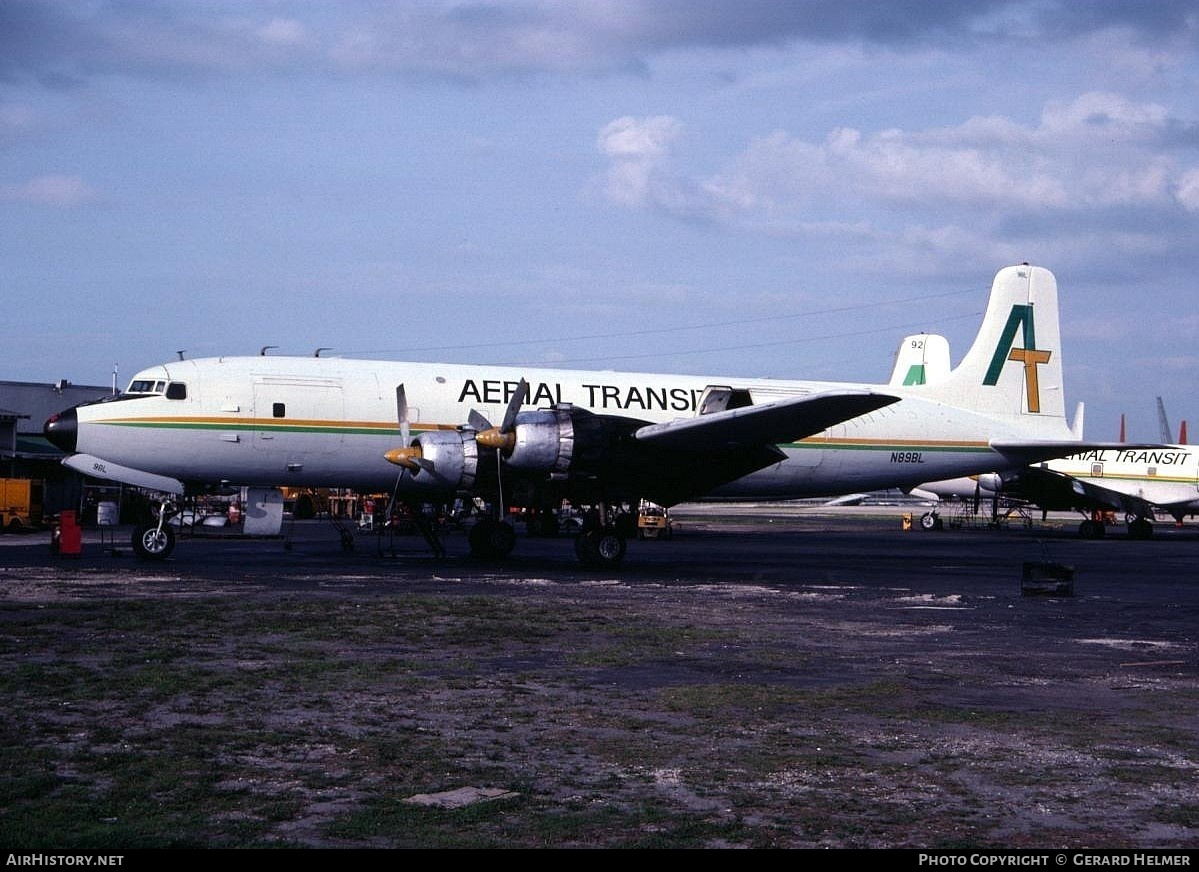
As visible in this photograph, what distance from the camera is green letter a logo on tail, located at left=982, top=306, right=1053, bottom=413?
3666 cm

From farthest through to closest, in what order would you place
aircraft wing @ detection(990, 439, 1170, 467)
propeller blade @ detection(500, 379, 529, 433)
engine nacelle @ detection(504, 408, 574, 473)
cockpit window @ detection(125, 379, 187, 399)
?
aircraft wing @ detection(990, 439, 1170, 467)
cockpit window @ detection(125, 379, 187, 399)
propeller blade @ detection(500, 379, 529, 433)
engine nacelle @ detection(504, 408, 574, 473)

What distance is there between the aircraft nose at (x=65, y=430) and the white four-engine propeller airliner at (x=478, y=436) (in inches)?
1.6

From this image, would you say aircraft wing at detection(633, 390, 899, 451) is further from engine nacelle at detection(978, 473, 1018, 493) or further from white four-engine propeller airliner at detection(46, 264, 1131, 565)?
engine nacelle at detection(978, 473, 1018, 493)

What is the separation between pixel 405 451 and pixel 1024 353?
19715 mm

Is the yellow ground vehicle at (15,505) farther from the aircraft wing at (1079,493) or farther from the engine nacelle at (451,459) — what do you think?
the aircraft wing at (1079,493)

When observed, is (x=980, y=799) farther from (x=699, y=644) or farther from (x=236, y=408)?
(x=236, y=408)

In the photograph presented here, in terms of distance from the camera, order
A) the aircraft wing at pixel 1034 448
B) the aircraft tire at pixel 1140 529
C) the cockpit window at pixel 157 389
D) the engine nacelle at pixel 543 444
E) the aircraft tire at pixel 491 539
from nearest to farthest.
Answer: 1. the engine nacelle at pixel 543 444
2. the cockpit window at pixel 157 389
3. the aircraft tire at pixel 491 539
4. the aircraft wing at pixel 1034 448
5. the aircraft tire at pixel 1140 529

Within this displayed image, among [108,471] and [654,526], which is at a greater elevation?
[108,471]

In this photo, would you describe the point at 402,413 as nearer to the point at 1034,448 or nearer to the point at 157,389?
the point at 157,389

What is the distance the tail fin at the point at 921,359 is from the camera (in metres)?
61.9

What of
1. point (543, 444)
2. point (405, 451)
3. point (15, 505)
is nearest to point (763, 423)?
point (543, 444)

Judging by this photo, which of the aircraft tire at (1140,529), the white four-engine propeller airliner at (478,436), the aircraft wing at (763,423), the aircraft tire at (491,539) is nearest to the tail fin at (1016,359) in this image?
the white four-engine propeller airliner at (478,436)

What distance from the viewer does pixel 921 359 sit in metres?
62.8

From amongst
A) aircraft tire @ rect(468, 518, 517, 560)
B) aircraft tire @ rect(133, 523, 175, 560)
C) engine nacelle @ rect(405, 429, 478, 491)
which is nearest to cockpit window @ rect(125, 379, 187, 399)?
aircraft tire @ rect(133, 523, 175, 560)
